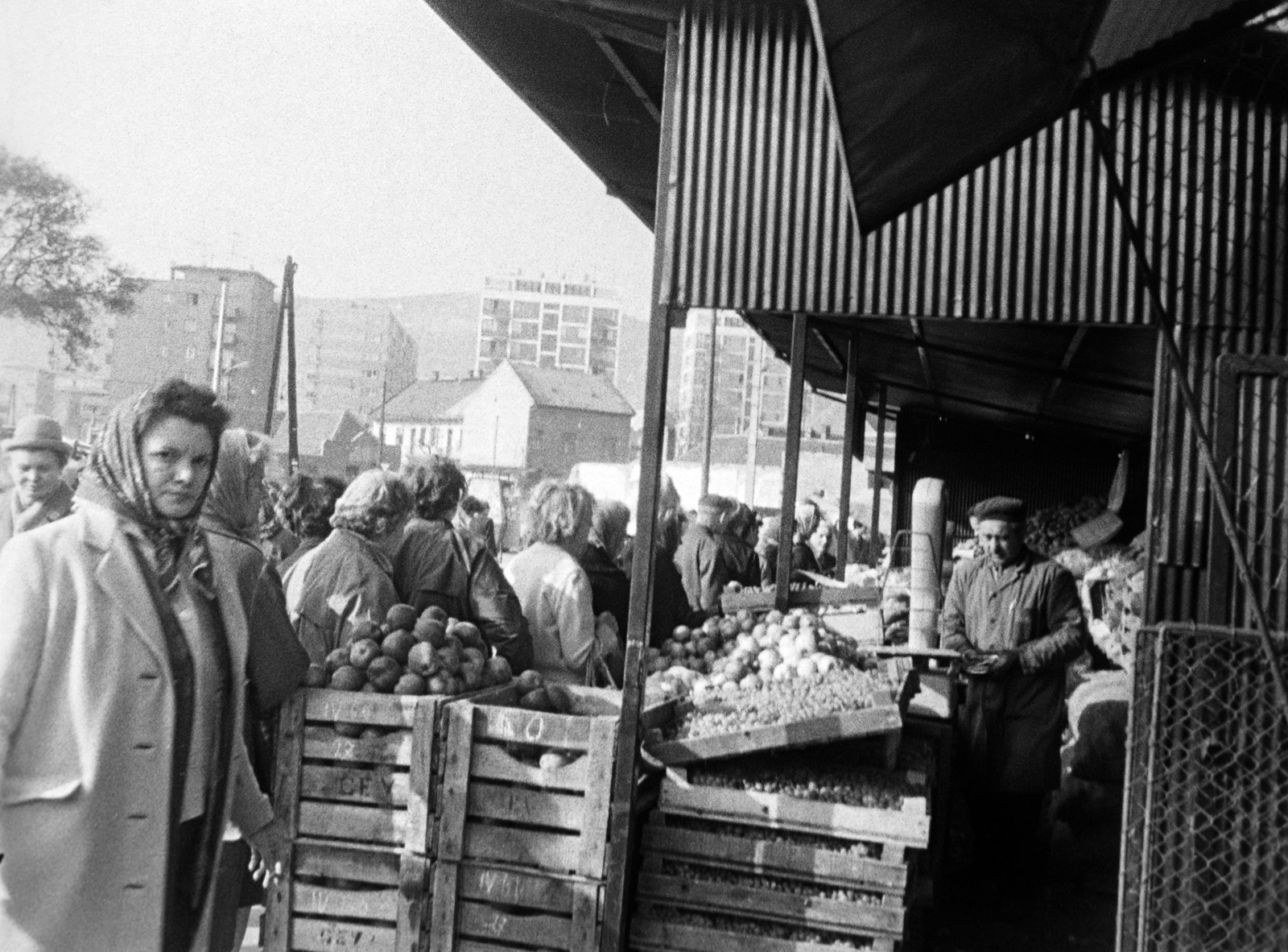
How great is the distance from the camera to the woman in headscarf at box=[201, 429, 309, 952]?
3.77 meters

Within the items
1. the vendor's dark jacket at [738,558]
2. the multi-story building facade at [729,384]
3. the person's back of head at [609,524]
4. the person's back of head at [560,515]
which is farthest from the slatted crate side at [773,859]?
the multi-story building facade at [729,384]

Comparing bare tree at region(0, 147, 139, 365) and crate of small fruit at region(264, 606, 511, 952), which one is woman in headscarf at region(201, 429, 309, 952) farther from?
bare tree at region(0, 147, 139, 365)

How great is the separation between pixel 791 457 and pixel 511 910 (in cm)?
564

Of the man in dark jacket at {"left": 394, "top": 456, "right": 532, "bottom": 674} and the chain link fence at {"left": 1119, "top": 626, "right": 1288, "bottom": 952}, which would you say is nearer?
the chain link fence at {"left": 1119, "top": 626, "right": 1288, "bottom": 952}

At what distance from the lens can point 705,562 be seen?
919cm

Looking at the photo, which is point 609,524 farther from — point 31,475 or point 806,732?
point 31,475

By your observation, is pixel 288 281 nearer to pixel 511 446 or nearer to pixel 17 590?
pixel 17 590

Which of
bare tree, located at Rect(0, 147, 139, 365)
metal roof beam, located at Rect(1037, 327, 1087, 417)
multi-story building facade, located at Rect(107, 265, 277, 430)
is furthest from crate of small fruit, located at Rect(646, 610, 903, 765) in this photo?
multi-story building facade, located at Rect(107, 265, 277, 430)

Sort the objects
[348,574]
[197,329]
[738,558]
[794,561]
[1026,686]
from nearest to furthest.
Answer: [348,574] < [1026,686] < [738,558] < [794,561] < [197,329]

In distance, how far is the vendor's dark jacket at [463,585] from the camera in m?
5.57

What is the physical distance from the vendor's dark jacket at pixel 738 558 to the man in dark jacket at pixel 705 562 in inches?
1.9

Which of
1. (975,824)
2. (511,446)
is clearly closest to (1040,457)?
(975,824)

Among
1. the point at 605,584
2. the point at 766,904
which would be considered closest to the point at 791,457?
the point at 605,584

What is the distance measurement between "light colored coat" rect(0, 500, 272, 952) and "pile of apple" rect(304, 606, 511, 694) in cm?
162
